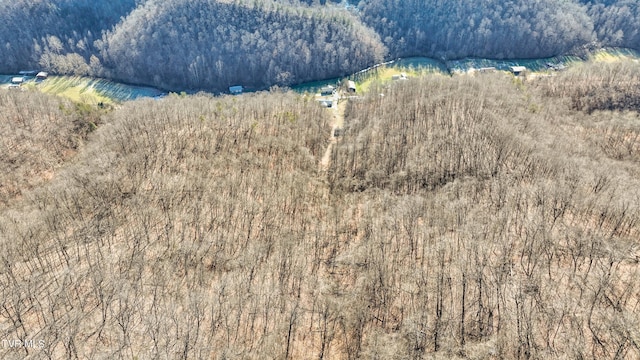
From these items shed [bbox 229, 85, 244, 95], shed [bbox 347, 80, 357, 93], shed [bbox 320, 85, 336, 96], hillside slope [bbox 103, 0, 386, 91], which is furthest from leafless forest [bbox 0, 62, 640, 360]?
hillside slope [bbox 103, 0, 386, 91]

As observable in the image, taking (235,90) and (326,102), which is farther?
(235,90)

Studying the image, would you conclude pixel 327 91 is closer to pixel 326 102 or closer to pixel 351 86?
pixel 351 86

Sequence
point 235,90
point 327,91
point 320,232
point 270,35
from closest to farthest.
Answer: point 320,232
point 327,91
point 235,90
point 270,35

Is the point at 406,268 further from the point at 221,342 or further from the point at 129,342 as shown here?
the point at 129,342

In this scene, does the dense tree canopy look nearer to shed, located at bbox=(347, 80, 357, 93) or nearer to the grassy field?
the grassy field

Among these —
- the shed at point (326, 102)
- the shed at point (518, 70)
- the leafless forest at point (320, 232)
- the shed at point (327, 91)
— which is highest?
the shed at point (518, 70)

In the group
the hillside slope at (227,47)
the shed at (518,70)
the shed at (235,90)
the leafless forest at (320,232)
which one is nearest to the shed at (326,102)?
the hillside slope at (227,47)

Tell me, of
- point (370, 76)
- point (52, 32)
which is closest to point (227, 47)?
point (370, 76)

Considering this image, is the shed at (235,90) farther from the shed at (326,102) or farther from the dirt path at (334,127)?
the dirt path at (334,127)
